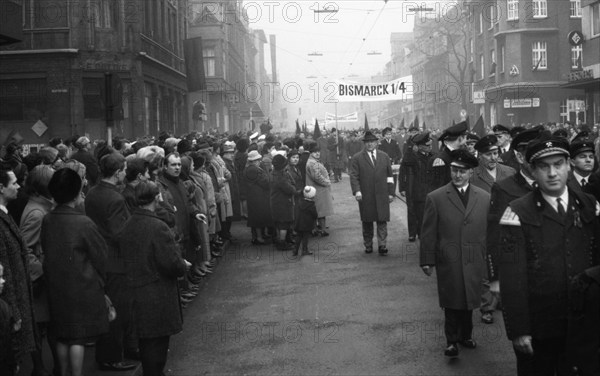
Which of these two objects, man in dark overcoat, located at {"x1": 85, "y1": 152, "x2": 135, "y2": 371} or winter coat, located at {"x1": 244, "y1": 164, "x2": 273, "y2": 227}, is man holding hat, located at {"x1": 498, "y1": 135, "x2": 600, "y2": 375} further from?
winter coat, located at {"x1": 244, "y1": 164, "x2": 273, "y2": 227}

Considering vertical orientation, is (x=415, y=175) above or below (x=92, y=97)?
below

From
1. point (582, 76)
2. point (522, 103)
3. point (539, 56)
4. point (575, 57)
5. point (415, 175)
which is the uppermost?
point (539, 56)

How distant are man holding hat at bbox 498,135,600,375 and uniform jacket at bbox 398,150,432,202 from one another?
6.26 meters

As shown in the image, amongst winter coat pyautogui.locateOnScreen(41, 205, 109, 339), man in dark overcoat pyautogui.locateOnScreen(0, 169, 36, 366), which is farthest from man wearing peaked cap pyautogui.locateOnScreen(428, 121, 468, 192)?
man in dark overcoat pyautogui.locateOnScreen(0, 169, 36, 366)

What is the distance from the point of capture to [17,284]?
5098mm

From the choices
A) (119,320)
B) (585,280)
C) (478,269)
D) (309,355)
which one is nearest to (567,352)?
(585,280)

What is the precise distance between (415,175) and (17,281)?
8.00 m

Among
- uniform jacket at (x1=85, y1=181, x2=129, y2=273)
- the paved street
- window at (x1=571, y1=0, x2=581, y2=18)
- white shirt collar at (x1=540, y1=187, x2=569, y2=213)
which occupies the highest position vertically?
window at (x1=571, y1=0, x2=581, y2=18)

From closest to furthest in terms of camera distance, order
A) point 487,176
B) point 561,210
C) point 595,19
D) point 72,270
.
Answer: point 561,210 < point 72,270 < point 487,176 < point 595,19

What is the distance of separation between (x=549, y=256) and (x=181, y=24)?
3853 cm

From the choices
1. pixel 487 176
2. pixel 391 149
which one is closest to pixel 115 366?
pixel 487 176

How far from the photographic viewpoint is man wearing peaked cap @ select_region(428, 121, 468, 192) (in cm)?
904

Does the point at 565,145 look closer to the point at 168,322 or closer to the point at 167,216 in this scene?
the point at 168,322

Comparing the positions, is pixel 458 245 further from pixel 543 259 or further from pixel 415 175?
pixel 415 175
